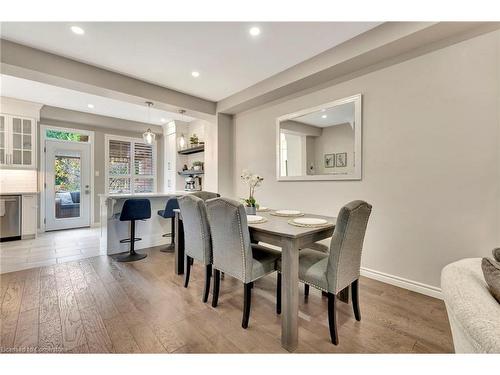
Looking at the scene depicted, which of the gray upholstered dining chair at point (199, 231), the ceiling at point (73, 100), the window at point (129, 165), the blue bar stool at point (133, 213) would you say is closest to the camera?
the gray upholstered dining chair at point (199, 231)

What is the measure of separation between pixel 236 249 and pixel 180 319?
76cm

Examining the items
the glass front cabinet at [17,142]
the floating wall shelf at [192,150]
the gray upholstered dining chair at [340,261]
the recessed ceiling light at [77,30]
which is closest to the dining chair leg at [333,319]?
the gray upholstered dining chair at [340,261]

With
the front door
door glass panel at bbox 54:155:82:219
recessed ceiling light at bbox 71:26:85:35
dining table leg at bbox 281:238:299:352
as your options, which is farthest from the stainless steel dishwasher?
dining table leg at bbox 281:238:299:352

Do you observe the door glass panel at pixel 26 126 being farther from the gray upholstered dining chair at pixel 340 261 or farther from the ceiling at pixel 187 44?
the gray upholstered dining chair at pixel 340 261

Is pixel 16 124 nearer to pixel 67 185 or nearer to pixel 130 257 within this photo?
pixel 67 185

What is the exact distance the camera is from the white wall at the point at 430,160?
6.55ft

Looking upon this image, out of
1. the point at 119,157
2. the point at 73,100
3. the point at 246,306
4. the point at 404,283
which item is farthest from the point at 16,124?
the point at 404,283

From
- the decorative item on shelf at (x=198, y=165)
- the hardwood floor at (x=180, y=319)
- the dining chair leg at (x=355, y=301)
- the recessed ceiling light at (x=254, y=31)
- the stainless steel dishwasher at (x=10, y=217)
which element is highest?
the recessed ceiling light at (x=254, y=31)

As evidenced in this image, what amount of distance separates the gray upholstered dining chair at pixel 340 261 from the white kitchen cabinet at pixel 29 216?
211 inches

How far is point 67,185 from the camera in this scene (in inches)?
211

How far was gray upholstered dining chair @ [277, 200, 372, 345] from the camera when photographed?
1.58 meters

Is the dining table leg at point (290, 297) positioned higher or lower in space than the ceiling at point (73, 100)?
lower

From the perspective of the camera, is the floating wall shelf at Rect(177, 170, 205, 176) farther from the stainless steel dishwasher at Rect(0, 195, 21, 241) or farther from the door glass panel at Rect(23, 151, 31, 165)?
the stainless steel dishwasher at Rect(0, 195, 21, 241)

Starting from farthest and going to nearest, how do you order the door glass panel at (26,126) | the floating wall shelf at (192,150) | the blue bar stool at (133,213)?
1. the floating wall shelf at (192,150)
2. the door glass panel at (26,126)
3. the blue bar stool at (133,213)
